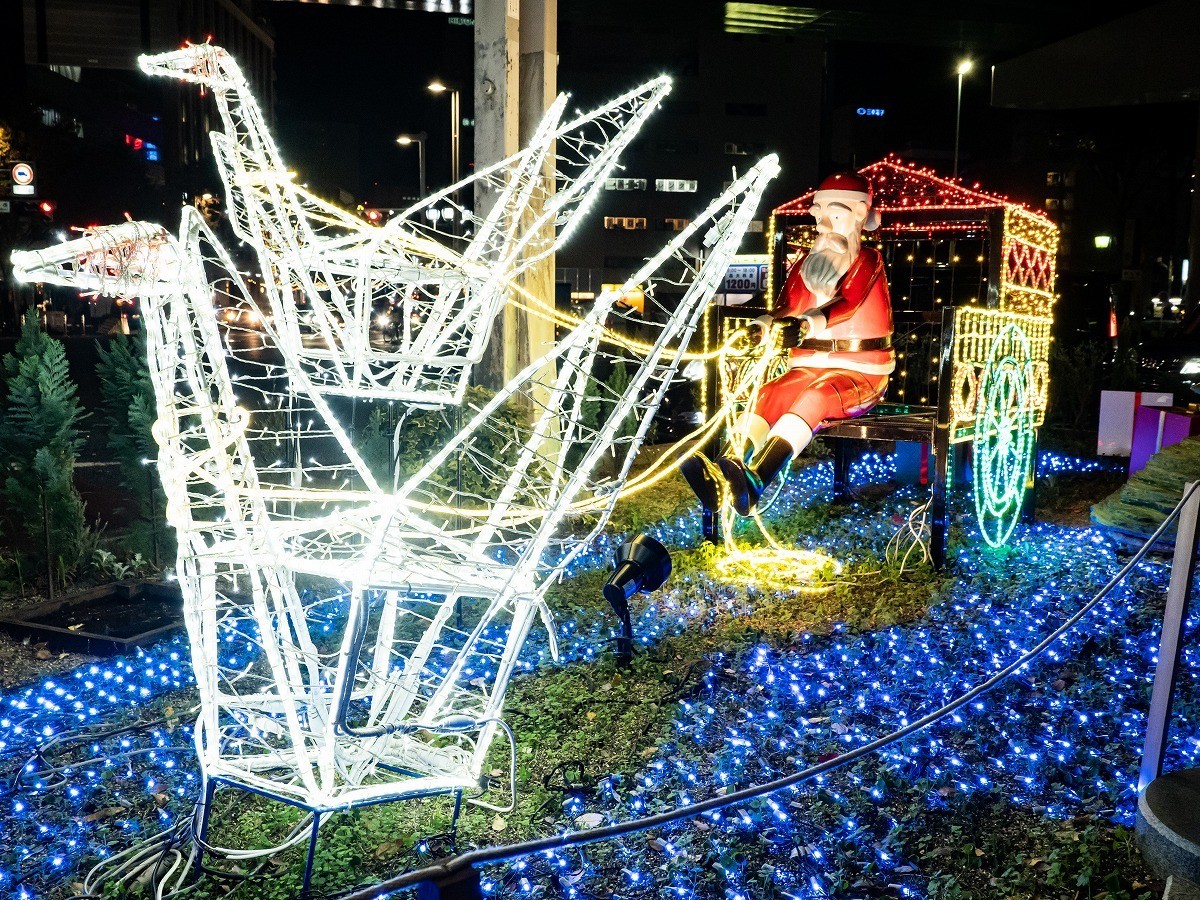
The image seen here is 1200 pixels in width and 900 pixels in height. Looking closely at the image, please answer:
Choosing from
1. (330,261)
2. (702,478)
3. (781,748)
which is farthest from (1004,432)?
(330,261)

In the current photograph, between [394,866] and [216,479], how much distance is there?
1.37m

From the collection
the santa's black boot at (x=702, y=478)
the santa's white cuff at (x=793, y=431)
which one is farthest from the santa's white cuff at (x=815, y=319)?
the santa's black boot at (x=702, y=478)

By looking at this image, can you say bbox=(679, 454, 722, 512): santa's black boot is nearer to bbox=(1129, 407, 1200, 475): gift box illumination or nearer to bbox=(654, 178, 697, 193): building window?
bbox=(1129, 407, 1200, 475): gift box illumination

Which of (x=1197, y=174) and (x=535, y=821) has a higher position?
(x=1197, y=174)

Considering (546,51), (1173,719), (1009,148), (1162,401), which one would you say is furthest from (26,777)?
(1009,148)

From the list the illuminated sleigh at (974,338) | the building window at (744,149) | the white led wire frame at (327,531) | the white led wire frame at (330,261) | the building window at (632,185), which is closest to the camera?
the white led wire frame at (327,531)

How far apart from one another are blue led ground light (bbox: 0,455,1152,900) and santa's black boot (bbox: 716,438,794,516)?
0.68 metres

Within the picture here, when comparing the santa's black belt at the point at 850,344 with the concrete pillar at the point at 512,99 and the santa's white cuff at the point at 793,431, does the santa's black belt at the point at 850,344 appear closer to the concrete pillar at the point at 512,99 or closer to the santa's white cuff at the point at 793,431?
the santa's white cuff at the point at 793,431

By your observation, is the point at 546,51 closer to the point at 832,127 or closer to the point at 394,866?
the point at 394,866

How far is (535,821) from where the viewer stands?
11.0 ft

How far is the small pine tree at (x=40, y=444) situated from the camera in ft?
19.2

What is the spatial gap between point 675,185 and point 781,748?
49384 mm

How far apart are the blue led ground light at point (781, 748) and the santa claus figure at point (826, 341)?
2.98ft

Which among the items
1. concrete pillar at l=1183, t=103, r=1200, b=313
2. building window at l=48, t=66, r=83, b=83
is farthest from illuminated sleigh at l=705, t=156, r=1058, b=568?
building window at l=48, t=66, r=83, b=83
